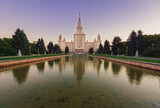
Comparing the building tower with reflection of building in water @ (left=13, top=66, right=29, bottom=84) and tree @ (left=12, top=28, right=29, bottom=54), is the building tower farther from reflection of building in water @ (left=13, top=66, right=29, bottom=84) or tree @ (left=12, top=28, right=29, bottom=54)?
reflection of building in water @ (left=13, top=66, right=29, bottom=84)

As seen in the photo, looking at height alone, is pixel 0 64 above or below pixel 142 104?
above

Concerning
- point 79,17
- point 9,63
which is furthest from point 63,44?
point 9,63

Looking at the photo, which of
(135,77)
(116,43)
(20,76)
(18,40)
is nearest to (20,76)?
(20,76)

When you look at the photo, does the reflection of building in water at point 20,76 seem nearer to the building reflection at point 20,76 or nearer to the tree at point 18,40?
the building reflection at point 20,76

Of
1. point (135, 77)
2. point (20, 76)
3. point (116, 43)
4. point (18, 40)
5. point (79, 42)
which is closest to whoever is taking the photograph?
point (135, 77)

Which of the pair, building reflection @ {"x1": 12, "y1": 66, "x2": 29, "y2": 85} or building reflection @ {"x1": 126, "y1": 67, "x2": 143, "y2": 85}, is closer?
building reflection @ {"x1": 12, "y1": 66, "x2": 29, "y2": 85}

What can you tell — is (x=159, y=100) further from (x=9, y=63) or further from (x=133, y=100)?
(x=9, y=63)

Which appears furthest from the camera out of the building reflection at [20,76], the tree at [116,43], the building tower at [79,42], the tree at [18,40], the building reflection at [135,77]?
the building tower at [79,42]

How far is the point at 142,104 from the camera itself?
13.2 ft

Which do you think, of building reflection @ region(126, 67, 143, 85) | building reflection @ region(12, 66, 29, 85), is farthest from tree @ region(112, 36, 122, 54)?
building reflection @ region(12, 66, 29, 85)

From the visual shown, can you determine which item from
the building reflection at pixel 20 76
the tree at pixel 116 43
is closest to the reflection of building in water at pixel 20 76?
the building reflection at pixel 20 76

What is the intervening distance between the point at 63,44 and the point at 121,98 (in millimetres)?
135366

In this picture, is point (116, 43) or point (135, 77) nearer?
point (135, 77)

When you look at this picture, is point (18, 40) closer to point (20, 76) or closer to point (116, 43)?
point (20, 76)
